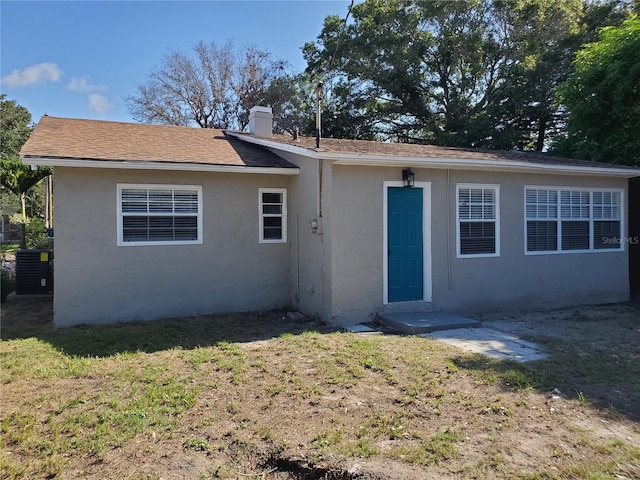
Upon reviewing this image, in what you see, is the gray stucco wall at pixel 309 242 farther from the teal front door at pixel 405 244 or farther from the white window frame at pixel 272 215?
the teal front door at pixel 405 244

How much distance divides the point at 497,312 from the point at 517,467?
20.1 feet

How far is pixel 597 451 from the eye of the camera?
345cm

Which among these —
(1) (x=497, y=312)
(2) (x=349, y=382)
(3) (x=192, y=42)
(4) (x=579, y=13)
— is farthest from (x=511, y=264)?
(3) (x=192, y=42)

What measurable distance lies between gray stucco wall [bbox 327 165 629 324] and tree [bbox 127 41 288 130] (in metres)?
19.9

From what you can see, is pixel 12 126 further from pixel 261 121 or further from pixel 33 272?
pixel 261 121

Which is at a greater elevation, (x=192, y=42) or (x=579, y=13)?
(x=192, y=42)

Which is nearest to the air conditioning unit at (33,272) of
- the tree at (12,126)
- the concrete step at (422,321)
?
the concrete step at (422,321)

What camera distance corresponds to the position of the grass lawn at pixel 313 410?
11.0 feet

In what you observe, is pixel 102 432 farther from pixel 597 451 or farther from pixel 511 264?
pixel 511 264

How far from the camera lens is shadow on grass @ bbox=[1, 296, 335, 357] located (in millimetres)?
6535

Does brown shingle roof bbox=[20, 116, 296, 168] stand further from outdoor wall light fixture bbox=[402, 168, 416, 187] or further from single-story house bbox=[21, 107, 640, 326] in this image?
outdoor wall light fixture bbox=[402, 168, 416, 187]

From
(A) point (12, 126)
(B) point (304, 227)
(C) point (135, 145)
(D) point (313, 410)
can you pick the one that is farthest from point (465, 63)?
(A) point (12, 126)

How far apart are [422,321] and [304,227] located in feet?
9.09

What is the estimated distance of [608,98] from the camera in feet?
39.7
